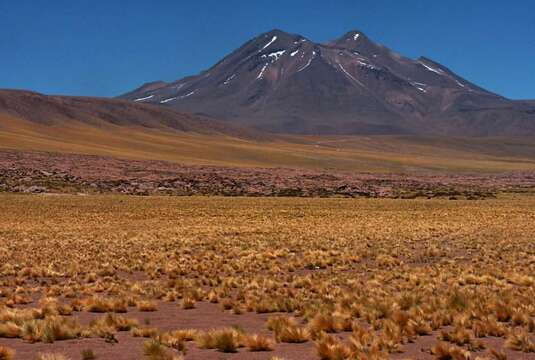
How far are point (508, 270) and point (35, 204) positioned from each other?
125 ft

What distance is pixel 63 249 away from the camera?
75.0 ft

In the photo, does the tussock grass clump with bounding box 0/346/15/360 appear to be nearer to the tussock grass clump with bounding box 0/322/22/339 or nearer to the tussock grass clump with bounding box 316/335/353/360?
the tussock grass clump with bounding box 0/322/22/339

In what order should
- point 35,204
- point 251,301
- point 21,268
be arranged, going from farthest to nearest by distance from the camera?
point 35,204 → point 21,268 → point 251,301

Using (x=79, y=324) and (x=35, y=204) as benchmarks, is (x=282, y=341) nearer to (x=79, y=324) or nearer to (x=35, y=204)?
(x=79, y=324)

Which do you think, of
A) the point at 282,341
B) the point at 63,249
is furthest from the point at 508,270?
the point at 63,249

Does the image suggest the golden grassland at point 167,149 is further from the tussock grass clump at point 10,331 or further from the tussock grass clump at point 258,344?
the tussock grass clump at point 258,344

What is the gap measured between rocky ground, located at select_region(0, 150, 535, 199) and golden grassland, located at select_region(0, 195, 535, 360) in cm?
3326

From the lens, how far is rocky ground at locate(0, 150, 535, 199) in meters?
68.2

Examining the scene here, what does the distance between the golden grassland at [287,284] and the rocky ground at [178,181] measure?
109 feet

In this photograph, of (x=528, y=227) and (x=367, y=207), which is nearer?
(x=528, y=227)

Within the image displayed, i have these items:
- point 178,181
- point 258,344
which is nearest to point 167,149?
point 178,181

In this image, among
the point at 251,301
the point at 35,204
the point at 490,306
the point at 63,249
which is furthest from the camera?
the point at 35,204

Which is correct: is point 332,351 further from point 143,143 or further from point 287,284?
point 143,143

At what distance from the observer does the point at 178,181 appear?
76.6 meters
